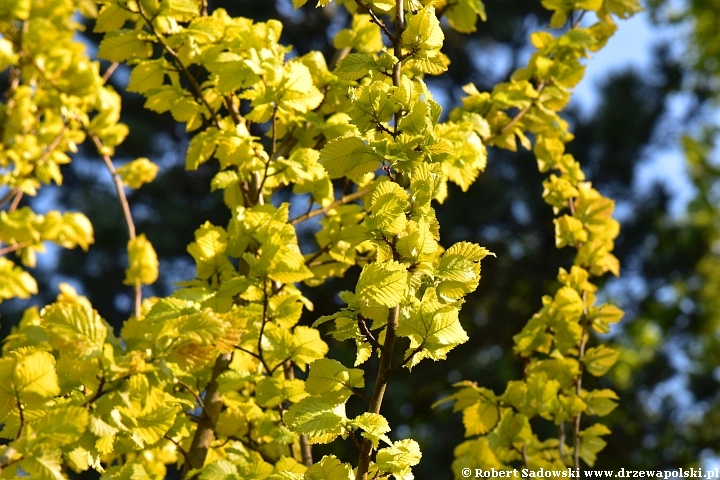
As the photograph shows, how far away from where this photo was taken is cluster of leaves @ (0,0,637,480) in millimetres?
931

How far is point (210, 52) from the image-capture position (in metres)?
1.49

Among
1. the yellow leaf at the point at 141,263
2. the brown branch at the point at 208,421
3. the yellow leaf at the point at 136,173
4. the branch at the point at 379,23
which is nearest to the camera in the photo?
the branch at the point at 379,23

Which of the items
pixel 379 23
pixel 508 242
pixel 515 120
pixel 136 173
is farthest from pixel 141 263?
pixel 508 242

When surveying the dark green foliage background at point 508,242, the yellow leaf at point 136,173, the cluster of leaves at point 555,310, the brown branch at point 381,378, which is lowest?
the brown branch at point 381,378

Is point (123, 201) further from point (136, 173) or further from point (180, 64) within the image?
point (180, 64)

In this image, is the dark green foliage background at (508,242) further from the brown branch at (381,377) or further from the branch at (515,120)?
the brown branch at (381,377)

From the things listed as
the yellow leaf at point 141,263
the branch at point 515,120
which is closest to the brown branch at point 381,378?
the branch at point 515,120

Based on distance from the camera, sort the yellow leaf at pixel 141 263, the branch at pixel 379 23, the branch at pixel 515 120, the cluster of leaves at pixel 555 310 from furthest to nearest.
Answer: the yellow leaf at pixel 141 263, the branch at pixel 515 120, the cluster of leaves at pixel 555 310, the branch at pixel 379 23

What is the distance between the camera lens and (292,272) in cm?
130

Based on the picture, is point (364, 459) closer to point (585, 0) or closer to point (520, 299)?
point (585, 0)

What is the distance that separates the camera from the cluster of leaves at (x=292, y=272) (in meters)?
0.93

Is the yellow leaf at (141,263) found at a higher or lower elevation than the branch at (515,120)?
lower

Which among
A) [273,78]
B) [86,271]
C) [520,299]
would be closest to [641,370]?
[520,299]

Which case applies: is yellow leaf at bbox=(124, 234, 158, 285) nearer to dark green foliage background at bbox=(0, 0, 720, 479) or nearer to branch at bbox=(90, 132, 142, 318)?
branch at bbox=(90, 132, 142, 318)
